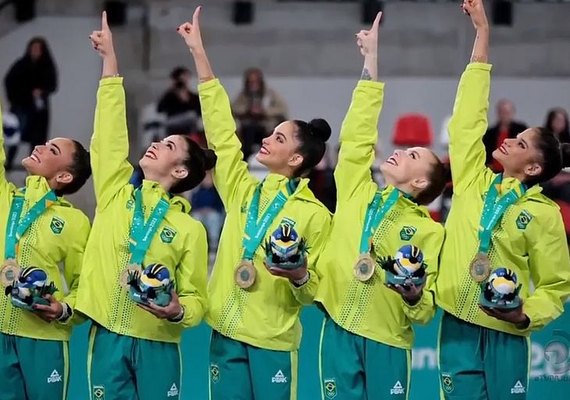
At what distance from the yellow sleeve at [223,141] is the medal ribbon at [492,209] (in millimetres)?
1140

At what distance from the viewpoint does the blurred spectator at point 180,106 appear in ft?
39.5

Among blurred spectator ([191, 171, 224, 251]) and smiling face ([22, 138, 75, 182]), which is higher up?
smiling face ([22, 138, 75, 182])

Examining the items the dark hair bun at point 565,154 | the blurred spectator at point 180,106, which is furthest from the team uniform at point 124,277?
the blurred spectator at point 180,106

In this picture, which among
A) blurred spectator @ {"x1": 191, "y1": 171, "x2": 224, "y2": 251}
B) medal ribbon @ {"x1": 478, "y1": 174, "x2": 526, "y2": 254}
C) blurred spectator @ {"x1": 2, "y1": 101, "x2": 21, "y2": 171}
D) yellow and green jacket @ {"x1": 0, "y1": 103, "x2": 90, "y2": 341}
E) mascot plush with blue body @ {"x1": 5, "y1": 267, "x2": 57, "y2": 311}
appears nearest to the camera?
mascot plush with blue body @ {"x1": 5, "y1": 267, "x2": 57, "y2": 311}

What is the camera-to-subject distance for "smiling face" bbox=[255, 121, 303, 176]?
6.93 m

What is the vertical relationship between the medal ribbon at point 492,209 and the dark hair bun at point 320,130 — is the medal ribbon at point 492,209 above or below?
below

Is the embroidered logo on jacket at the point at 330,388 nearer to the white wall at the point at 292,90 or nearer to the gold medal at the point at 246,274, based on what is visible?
the gold medal at the point at 246,274

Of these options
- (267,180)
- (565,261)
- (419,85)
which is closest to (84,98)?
(419,85)

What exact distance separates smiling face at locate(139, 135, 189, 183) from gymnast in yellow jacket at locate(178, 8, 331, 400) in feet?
0.52

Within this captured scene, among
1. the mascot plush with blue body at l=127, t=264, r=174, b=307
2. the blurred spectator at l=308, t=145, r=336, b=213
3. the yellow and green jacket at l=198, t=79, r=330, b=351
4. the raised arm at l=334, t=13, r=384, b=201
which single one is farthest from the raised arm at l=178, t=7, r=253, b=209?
the blurred spectator at l=308, t=145, r=336, b=213

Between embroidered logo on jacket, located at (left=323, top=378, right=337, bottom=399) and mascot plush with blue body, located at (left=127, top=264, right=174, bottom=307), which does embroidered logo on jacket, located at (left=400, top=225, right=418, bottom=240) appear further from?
mascot plush with blue body, located at (left=127, top=264, right=174, bottom=307)

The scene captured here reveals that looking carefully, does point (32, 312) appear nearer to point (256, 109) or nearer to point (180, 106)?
point (180, 106)

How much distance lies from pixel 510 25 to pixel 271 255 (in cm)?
701

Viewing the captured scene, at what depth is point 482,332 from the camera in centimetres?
662
